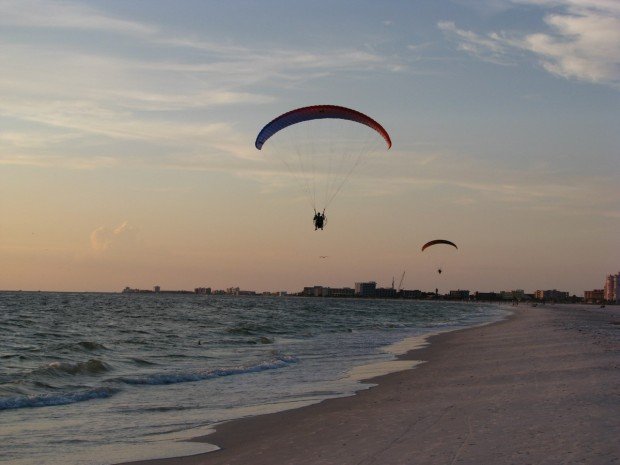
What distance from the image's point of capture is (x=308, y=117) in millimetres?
29844

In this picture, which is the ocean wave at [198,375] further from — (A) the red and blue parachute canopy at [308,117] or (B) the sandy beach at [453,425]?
(A) the red and blue parachute canopy at [308,117]

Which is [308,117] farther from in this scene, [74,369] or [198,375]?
[74,369]

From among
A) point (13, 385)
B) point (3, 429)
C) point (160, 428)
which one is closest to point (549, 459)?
point (160, 428)

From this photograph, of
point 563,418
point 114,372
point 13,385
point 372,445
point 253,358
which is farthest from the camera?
point 253,358

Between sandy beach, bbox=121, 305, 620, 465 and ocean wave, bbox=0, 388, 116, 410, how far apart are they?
548 cm

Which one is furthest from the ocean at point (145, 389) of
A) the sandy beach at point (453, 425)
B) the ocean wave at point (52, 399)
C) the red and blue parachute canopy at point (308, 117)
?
the red and blue parachute canopy at point (308, 117)

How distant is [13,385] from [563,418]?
14.0 metres

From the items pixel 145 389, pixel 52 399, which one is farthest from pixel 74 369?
pixel 52 399

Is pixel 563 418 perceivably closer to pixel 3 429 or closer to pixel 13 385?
pixel 3 429

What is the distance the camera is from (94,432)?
1237cm

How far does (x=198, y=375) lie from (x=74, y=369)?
447 centimetres

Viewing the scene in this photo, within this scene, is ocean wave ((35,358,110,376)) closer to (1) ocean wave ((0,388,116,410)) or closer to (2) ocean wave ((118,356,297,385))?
(2) ocean wave ((118,356,297,385))

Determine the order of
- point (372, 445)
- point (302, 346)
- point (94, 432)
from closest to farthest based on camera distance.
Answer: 1. point (372, 445)
2. point (94, 432)
3. point (302, 346)

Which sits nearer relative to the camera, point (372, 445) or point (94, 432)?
point (372, 445)
